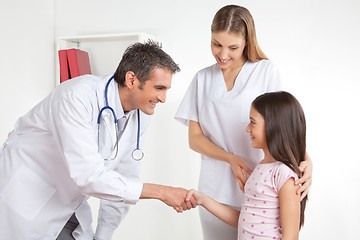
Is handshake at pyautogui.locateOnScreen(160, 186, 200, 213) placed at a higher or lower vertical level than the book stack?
lower

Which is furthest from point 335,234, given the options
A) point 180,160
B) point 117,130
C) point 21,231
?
point 21,231

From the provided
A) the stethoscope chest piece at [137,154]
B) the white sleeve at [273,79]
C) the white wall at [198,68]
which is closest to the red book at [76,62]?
the white wall at [198,68]

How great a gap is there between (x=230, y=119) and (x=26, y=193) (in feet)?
2.63

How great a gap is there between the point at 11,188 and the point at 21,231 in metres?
0.15

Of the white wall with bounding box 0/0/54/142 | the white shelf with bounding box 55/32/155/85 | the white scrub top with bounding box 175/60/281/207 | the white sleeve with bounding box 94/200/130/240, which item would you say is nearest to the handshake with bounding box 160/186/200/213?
the white scrub top with bounding box 175/60/281/207

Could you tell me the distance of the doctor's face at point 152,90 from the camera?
63.4 inches

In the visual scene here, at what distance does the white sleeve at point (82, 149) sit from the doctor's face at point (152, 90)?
20 centimetres

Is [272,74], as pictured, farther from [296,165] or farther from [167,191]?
[167,191]

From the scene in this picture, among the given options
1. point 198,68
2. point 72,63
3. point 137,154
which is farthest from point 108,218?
point 72,63

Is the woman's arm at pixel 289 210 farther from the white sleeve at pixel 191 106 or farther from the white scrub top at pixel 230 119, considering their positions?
the white sleeve at pixel 191 106

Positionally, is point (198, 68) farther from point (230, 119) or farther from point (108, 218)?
point (108, 218)

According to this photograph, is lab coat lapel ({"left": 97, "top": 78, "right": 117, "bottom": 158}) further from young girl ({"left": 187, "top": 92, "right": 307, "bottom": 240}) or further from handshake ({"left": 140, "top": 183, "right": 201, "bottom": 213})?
young girl ({"left": 187, "top": 92, "right": 307, "bottom": 240})

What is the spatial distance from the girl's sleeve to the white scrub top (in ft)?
0.69

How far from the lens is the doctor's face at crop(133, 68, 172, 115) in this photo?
5.29 ft
